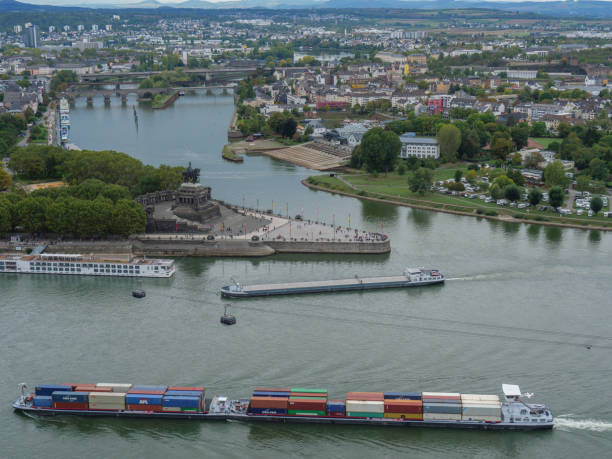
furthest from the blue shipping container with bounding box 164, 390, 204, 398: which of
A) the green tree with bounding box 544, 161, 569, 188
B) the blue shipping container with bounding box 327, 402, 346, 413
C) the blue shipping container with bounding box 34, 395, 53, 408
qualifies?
the green tree with bounding box 544, 161, 569, 188

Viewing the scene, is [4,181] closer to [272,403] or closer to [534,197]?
[534,197]

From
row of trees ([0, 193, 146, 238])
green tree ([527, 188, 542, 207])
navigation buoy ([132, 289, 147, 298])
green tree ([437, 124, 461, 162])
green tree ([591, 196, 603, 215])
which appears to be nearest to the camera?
navigation buoy ([132, 289, 147, 298])

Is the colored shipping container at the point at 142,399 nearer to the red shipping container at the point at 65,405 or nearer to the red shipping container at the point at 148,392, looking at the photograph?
the red shipping container at the point at 148,392

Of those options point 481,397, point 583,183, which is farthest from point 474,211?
point 481,397

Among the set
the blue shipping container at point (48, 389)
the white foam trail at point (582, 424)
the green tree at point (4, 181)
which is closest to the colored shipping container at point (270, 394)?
the blue shipping container at point (48, 389)

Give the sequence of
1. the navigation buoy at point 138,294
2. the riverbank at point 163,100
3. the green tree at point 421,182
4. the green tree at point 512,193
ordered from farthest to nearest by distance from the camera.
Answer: the riverbank at point 163,100 < the green tree at point 421,182 < the green tree at point 512,193 < the navigation buoy at point 138,294

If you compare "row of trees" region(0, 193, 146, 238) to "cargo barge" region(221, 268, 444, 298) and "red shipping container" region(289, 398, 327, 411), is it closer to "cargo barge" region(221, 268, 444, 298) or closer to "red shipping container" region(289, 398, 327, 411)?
"cargo barge" region(221, 268, 444, 298)

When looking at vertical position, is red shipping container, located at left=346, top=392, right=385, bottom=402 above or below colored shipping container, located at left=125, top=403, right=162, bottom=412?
above
